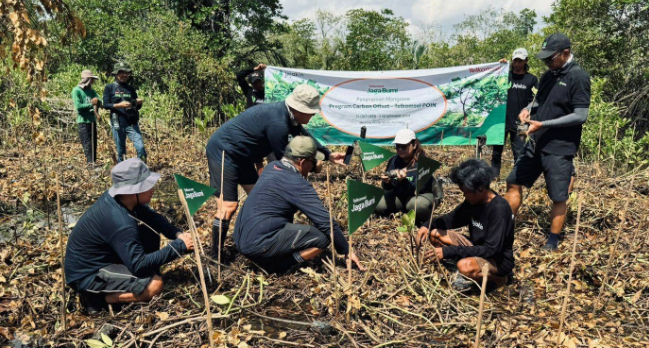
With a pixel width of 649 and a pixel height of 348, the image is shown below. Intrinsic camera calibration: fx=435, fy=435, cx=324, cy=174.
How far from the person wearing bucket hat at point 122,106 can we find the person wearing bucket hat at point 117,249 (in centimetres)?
364

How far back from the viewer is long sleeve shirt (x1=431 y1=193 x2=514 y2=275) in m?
3.12

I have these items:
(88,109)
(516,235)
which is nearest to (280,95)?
(88,109)

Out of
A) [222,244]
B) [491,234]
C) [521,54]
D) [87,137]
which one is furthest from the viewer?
[87,137]

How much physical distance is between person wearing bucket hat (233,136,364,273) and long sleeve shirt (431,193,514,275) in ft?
2.73

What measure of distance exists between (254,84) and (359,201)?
3.96 metres

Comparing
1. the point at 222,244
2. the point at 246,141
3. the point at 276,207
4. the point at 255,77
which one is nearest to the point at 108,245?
the point at 222,244

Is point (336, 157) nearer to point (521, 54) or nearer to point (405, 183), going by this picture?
point (405, 183)

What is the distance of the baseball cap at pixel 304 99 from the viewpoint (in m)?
3.41

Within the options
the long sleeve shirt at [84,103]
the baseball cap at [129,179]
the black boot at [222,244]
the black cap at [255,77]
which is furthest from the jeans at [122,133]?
the baseball cap at [129,179]

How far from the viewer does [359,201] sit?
2717mm

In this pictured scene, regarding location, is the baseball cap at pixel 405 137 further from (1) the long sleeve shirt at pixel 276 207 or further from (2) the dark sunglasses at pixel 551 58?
(1) the long sleeve shirt at pixel 276 207

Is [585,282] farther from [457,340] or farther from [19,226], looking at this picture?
[19,226]

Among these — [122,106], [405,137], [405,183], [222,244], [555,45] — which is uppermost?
[555,45]

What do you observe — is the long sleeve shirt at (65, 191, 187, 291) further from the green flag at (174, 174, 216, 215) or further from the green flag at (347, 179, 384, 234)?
the green flag at (347, 179, 384, 234)
